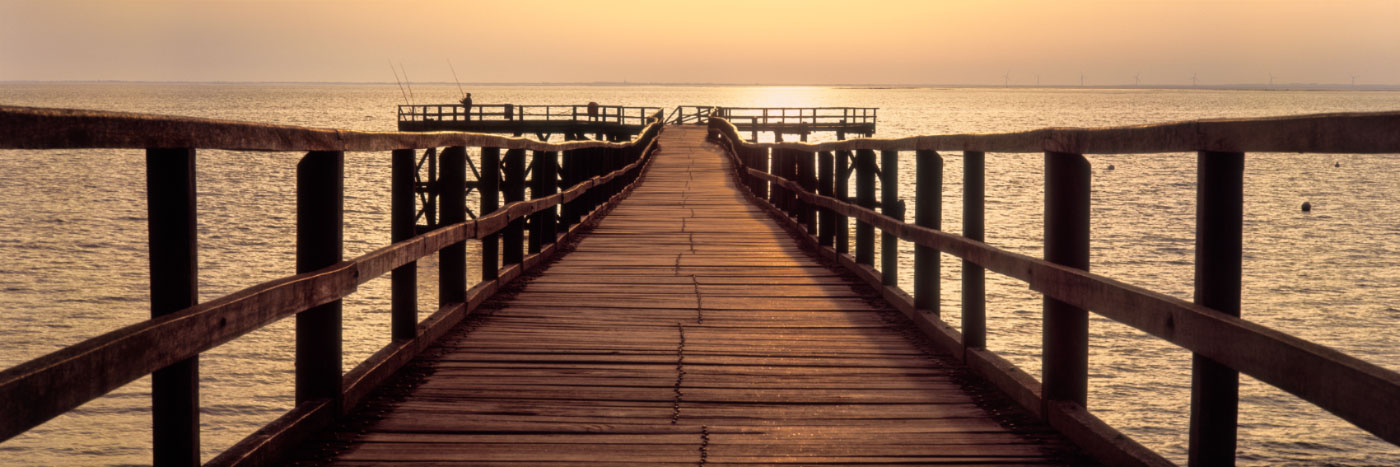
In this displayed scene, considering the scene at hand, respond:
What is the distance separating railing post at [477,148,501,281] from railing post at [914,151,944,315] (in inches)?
89.1

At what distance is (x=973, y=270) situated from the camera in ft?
17.3

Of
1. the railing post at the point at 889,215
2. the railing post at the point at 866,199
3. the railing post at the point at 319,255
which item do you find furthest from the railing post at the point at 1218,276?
the railing post at the point at 866,199

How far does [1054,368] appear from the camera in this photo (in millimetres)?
4016

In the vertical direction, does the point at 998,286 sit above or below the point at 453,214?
below

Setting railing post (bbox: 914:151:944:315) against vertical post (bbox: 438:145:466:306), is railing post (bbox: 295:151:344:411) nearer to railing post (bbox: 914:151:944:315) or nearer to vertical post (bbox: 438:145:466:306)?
vertical post (bbox: 438:145:466:306)

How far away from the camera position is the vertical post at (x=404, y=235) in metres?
5.05

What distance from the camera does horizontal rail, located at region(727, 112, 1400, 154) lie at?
2248mm

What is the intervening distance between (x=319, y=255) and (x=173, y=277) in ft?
3.80

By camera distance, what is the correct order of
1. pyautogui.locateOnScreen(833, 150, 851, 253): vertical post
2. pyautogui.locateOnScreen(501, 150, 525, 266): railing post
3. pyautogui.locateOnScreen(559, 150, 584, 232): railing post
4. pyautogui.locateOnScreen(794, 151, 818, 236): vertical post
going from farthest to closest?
pyautogui.locateOnScreen(794, 151, 818, 236): vertical post → pyautogui.locateOnScreen(559, 150, 584, 232): railing post → pyautogui.locateOnScreen(833, 150, 851, 253): vertical post → pyautogui.locateOnScreen(501, 150, 525, 266): railing post

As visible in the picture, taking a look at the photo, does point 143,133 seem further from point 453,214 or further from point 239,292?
point 453,214

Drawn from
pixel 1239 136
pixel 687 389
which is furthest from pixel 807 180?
pixel 1239 136

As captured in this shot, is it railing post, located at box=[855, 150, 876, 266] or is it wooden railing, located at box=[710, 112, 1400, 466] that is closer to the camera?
wooden railing, located at box=[710, 112, 1400, 466]

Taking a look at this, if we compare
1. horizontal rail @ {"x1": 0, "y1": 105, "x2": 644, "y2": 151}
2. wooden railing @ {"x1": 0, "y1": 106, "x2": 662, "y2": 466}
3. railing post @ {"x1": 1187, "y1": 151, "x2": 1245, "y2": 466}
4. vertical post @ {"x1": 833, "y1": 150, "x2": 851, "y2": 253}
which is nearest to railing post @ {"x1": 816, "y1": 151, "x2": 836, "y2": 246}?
vertical post @ {"x1": 833, "y1": 150, "x2": 851, "y2": 253}

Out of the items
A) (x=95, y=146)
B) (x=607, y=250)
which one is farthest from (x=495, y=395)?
(x=607, y=250)
